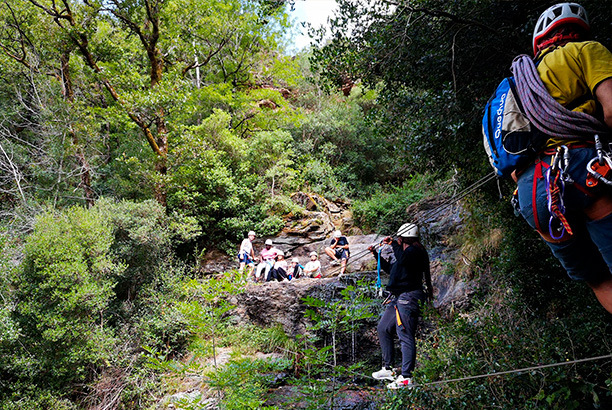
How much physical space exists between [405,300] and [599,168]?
324 cm

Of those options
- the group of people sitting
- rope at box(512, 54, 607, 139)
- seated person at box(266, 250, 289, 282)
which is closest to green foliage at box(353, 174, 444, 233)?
the group of people sitting

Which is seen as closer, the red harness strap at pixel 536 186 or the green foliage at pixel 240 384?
the red harness strap at pixel 536 186

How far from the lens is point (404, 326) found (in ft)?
14.1

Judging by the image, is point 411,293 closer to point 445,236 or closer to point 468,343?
point 468,343

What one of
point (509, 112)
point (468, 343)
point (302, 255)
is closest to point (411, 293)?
point (468, 343)

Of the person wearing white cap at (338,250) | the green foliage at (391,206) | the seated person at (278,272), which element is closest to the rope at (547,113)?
A: the person wearing white cap at (338,250)

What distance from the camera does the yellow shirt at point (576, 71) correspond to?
1.56 meters

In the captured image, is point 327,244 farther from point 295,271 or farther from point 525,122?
point 525,122

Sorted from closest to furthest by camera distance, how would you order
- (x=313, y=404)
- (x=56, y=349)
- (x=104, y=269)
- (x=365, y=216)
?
(x=313, y=404)
(x=56, y=349)
(x=104, y=269)
(x=365, y=216)

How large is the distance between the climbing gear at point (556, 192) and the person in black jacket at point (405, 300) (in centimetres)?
276

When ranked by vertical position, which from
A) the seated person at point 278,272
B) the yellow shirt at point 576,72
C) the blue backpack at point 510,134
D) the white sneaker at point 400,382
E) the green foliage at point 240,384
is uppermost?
the yellow shirt at point 576,72

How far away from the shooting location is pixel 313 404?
324cm

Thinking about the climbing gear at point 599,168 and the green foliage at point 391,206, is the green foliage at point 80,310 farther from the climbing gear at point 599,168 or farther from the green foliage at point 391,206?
the green foliage at point 391,206

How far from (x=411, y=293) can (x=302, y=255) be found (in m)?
10.1
